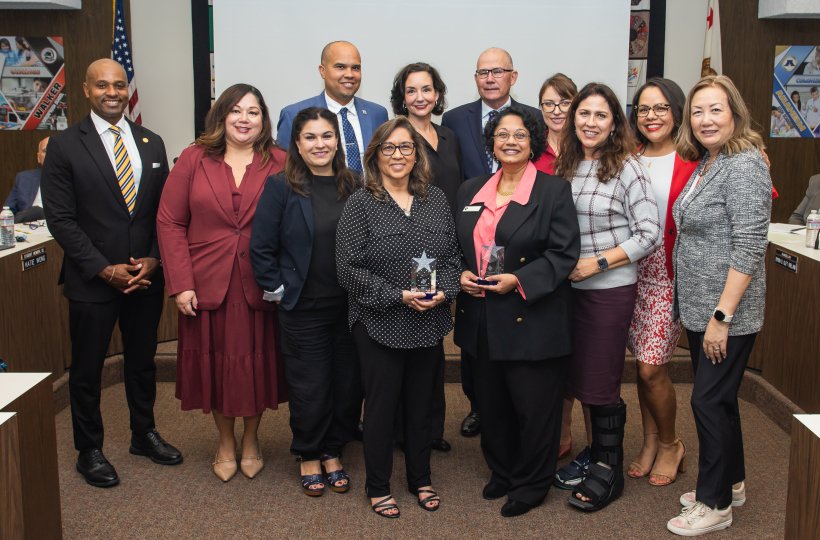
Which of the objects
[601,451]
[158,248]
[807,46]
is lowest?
[601,451]

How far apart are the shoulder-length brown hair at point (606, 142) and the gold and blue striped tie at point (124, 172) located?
5.82 feet

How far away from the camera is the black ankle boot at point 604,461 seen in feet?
10.4

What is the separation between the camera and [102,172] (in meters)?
3.27

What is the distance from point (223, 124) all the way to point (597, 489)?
210 centimetres

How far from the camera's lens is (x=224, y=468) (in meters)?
3.51

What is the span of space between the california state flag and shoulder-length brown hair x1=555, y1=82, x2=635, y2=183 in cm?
377

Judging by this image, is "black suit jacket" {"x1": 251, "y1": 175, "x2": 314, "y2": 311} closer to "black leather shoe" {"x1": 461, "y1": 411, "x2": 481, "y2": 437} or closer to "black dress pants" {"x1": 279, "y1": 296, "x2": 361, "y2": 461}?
"black dress pants" {"x1": 279, "y1": 296, "x2": 361, "y2": 461}

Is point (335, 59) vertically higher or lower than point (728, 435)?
higher

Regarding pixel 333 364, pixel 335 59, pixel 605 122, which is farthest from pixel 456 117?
pixel 333 364

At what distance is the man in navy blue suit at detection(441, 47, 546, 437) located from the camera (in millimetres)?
3809

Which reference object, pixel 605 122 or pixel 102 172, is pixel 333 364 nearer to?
pixel 102 172

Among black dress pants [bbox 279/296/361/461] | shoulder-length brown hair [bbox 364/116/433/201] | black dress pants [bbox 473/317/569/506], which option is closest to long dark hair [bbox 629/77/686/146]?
shoulder-length brown hair [bbox 364/116/433/201]

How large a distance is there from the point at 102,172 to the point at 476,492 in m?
2.03

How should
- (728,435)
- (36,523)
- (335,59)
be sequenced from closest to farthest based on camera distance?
(36,523)
(728,435)
(335,59)
